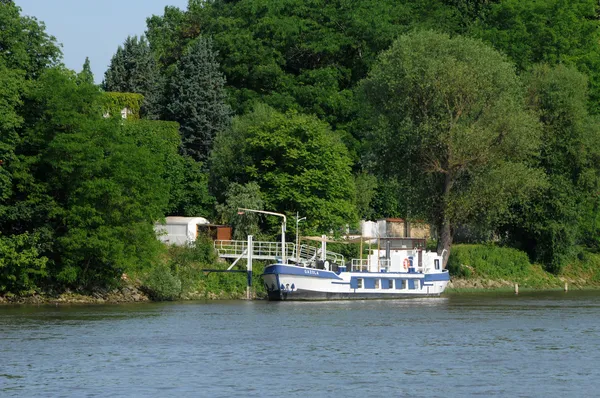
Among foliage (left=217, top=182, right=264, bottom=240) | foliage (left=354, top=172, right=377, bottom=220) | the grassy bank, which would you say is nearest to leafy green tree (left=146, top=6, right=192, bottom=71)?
foliage (left=354, top=172, right=377, bottom=220)

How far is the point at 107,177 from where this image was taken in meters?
59.9

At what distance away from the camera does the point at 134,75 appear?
9725cm

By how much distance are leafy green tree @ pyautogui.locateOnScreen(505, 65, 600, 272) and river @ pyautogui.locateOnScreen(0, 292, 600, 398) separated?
2185cm

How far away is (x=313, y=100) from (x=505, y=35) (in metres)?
16.7

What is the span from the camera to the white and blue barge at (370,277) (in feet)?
212

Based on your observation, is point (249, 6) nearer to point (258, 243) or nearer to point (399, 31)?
point (399, 31)

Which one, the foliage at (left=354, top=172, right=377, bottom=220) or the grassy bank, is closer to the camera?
the grassy bank

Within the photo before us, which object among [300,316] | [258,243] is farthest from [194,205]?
[300,316]

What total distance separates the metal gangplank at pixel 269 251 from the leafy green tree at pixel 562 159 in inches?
671

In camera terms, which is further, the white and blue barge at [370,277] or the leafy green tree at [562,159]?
the leafy green tree at [562,159]

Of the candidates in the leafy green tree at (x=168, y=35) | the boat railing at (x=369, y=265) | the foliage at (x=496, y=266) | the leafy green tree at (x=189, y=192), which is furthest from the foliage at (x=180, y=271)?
the leafy green tree at (x=168, y=35)

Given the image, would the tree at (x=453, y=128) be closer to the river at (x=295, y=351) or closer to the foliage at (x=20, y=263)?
the river at (x=295, y=351)

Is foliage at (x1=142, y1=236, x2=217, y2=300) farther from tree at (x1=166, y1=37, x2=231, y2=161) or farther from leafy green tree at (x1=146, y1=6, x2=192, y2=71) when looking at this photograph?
leafy green tree at (x1=146, y1=6, x2=192, y2=71)

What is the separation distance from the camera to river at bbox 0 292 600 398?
3191cm
